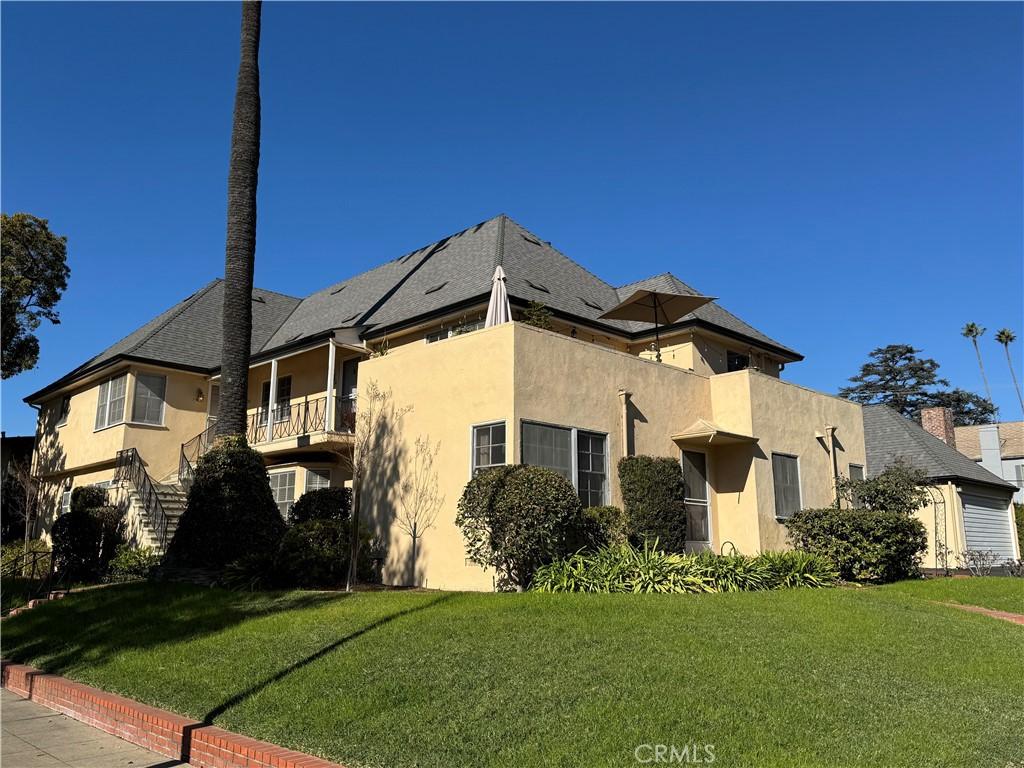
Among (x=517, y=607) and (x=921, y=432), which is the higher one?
(x=921, y=432)

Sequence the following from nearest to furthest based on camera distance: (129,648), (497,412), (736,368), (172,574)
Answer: (129,648) < (497,412) < (172,574) < (736,368)

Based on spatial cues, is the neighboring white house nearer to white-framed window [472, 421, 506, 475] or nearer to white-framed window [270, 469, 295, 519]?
white-framed window [472, 421, 506, 475]

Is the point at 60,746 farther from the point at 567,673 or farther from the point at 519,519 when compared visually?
the point at 519,519

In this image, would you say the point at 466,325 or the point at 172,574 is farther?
the point at 466,325

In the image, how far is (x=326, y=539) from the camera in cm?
1392

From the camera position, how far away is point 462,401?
47.1ft

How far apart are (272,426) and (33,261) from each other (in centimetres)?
1333

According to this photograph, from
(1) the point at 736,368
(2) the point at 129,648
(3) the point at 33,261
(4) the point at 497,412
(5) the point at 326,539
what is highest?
(3) the point at 33,261

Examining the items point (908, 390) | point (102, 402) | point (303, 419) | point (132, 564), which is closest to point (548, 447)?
point (132, 564)

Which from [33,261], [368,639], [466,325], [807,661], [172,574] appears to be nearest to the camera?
[807,661]

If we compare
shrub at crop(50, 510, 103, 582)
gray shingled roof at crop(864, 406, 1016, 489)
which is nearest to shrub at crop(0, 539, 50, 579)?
shrub at crop(50, 510, 103, 582)


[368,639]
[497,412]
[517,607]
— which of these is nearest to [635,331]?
[497,412]

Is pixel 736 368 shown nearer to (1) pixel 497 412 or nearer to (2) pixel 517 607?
(1) pixel 497 412

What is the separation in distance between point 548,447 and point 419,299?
26.6 ft
